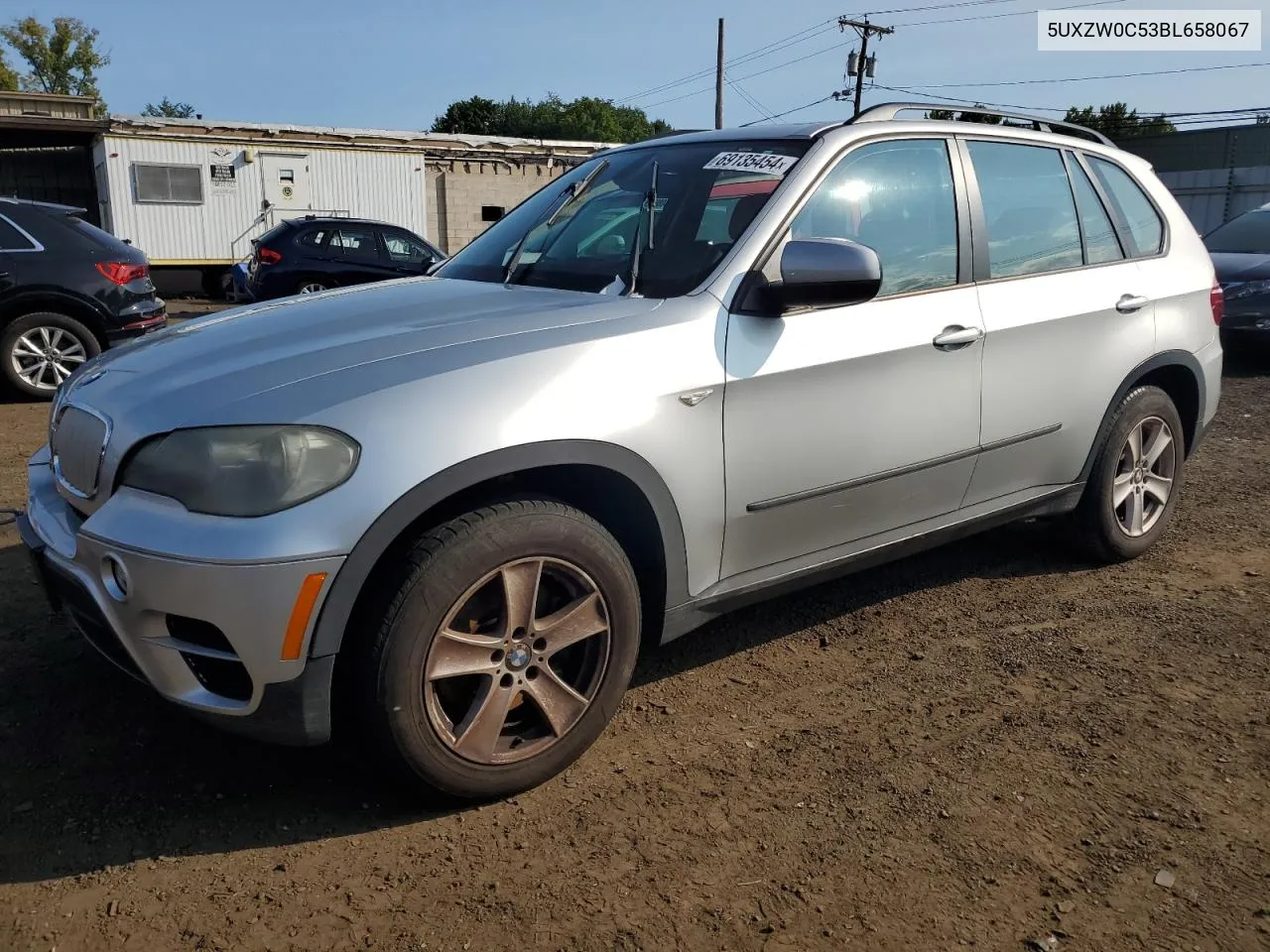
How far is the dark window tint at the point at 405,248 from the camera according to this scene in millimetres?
14555

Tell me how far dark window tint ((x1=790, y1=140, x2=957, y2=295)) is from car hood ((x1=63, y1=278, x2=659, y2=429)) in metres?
0.76

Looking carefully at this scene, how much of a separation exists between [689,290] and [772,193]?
46cm

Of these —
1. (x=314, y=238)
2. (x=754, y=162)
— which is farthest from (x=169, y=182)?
(x=754, y=162)

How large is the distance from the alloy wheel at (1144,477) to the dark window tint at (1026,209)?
34.2 inches

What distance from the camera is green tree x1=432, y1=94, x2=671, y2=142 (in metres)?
69.0

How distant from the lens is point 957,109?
3.73m

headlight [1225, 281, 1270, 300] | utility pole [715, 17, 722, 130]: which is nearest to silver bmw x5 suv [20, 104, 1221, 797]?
headlight [1225, 281, 1270, 300]

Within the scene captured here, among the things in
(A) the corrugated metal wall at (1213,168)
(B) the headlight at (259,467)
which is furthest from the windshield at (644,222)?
(A) the corrugated metal wall at (1213,168)

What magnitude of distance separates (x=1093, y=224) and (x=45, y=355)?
7346 millimetres

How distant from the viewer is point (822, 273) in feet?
9.26

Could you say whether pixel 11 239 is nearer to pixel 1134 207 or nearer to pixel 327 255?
pixel 327 255

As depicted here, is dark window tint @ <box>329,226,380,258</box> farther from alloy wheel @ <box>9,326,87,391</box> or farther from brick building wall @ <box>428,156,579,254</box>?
brick building wall @ <box>428,156,579,254</box>

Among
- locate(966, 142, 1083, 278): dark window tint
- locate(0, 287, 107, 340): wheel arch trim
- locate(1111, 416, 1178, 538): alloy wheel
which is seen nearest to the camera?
locate(966, 142, 1083, 278): dark window tint

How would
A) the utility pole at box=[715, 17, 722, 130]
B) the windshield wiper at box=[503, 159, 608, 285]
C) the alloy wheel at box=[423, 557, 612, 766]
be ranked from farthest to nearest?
1. the utility pole at box=[715, 17, 722, 130]
2. the windshield wiper at box=[503, 159, 608, 285]
3. the alloy wheel at box=[423, 557, 612, 766]
